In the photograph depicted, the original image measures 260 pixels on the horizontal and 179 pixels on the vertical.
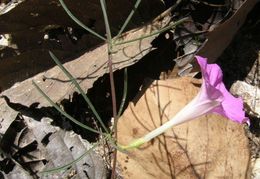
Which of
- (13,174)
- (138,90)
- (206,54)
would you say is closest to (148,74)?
(138,90)

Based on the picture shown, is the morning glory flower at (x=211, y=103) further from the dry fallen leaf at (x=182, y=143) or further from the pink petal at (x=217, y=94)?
the dry fallen leaf at (x=182, y=143)

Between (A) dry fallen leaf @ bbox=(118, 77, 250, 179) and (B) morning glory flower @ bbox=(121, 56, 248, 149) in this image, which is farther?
(A) dry fallen leaf @ bbox=(118, 77, 250, 179)

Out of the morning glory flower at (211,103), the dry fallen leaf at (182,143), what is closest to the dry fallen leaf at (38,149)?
the dry fallen leaf at (182,143)

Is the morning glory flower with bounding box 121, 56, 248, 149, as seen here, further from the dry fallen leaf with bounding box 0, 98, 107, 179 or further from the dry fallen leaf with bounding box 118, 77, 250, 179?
the dry fallen leaf with bounding box 0, 98, 107, 179

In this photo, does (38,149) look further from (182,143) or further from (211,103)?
(211,103)

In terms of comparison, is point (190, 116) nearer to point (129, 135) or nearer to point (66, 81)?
point (129, 135)

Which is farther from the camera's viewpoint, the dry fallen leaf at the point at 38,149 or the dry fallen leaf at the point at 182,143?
the dry fallen leaf at the point at 38,149

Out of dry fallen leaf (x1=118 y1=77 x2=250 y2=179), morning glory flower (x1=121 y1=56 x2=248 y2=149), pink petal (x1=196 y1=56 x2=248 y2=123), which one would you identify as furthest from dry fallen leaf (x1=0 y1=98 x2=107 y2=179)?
pink petal (x1=196 y1=56 x2=248 y2=123)
